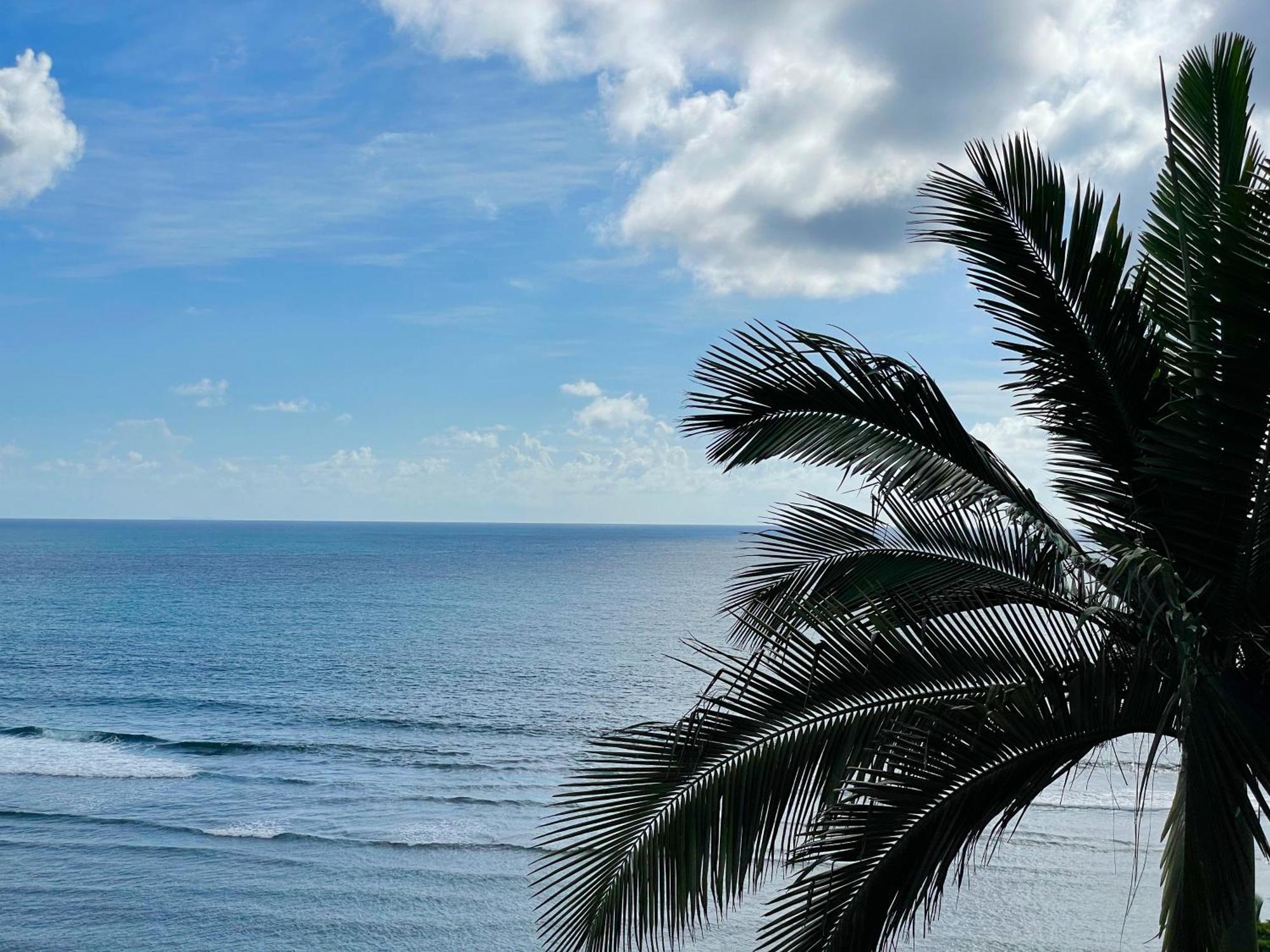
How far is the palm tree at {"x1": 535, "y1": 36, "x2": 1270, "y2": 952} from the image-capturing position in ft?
13.1

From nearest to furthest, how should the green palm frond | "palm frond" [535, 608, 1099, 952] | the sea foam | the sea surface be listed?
"palm frond" [535, 608, 1099, 952] → the green palm frond → the sea surface → the sea foam

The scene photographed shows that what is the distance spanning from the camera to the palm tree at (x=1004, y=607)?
4.00 m

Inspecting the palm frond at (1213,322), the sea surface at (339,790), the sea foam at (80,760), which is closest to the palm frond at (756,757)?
the palm frond at (1213,322)

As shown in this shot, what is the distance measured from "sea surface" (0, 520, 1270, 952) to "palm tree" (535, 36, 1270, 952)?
4.15 m

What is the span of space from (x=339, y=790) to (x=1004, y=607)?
829 inches

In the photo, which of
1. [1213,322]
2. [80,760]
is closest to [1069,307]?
[1213,322]

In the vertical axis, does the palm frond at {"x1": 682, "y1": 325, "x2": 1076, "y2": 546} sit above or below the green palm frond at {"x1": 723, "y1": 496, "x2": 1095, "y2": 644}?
above

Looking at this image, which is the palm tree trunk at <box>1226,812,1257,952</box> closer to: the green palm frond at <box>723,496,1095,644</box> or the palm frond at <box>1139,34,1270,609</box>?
the palm frond at <box>1139,34,1270,609</box>

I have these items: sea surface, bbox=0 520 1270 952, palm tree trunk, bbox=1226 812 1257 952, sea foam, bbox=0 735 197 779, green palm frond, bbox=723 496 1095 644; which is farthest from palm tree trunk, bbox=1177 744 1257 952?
sea foam, bbox=0 735 197 779

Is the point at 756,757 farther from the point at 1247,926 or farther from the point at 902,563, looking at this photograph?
the point at 1247,926

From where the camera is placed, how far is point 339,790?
23.2 m

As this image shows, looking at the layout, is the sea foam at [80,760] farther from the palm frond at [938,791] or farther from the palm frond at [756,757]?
the palm frond at [938,791]

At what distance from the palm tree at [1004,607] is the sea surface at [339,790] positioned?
4149 millimetres

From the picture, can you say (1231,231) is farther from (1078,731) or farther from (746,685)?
(746,685)
